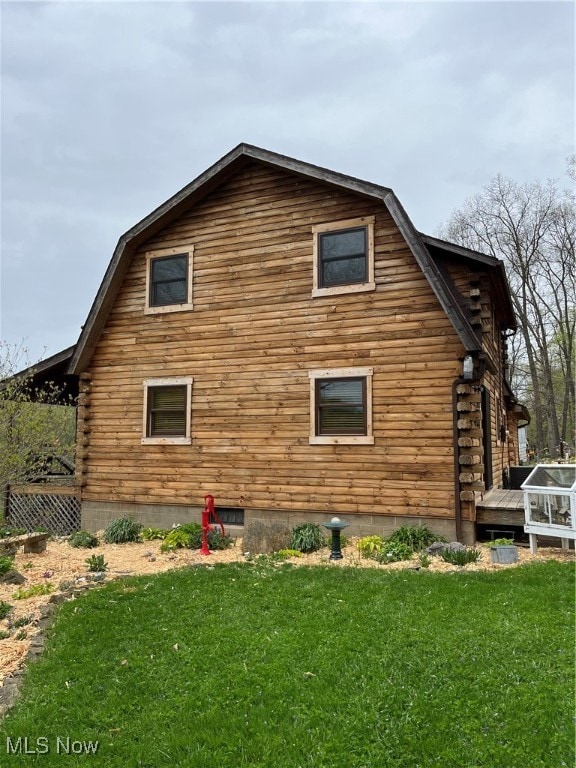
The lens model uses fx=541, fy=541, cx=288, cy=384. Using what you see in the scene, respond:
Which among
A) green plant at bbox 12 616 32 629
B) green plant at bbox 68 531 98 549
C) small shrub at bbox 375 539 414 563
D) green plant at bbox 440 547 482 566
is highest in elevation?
green plant at bbox 440 547 482 566

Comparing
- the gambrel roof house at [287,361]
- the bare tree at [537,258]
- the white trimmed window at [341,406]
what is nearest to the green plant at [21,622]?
the gambrel roof house at [287,361]

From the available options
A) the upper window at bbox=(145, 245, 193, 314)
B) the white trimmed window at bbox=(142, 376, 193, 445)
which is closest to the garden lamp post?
the white trimmed window at bbox=(142, 376, 193, 445)

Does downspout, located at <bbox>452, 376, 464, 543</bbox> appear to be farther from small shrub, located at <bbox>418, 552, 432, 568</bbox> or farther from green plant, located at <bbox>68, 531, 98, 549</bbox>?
green plant, located at <bbox>68, 531, 98, 549</bbox>

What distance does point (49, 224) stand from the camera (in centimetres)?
4016

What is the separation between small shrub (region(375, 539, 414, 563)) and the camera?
8.22m

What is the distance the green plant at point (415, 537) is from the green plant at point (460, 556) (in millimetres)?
875

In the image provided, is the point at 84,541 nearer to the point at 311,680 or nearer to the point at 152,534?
the point at 152,534

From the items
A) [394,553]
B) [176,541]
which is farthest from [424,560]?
[176,541]

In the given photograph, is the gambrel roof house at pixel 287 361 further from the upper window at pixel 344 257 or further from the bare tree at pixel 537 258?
the bare tree at pixel 537 258

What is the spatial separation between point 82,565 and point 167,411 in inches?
160

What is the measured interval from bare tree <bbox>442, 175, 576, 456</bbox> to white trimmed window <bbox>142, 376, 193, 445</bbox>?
27.2 meters

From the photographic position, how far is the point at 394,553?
845 centimetres

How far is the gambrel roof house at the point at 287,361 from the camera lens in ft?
31.9

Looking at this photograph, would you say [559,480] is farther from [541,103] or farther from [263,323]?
[541,103]
